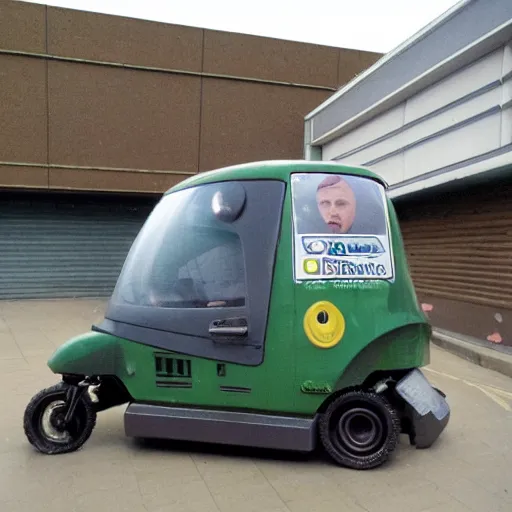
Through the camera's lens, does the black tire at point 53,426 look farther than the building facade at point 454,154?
No

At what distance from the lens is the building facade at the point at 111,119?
12930 mm

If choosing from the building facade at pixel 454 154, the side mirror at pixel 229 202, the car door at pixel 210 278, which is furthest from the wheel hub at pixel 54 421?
the building facade at pixel 454 154

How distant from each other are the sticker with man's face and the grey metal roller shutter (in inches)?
471

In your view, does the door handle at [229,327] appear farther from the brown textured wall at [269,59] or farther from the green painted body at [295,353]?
the brown textured wall at [269,59]

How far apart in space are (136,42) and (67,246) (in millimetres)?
5729

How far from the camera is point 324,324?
11.9 feet

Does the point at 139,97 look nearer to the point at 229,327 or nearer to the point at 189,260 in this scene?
the point at 189,260

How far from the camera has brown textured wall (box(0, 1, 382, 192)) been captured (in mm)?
12867

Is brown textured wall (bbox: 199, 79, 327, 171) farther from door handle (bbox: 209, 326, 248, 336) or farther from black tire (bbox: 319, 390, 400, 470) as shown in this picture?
black tire (bbox: 319, 390, 400, 470)

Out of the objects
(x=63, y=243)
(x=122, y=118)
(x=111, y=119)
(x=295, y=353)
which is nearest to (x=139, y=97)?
(x=122, y=118)

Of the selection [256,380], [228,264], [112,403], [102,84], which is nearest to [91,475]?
[112,403]

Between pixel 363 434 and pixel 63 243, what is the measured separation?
494 inches

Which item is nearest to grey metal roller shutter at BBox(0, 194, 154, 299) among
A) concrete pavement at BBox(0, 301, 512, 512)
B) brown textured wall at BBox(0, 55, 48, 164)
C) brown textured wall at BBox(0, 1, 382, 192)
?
brown textured wall at BBox(0, 1, 382, 192)

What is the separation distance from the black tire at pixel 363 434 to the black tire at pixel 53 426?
5.79 ft
